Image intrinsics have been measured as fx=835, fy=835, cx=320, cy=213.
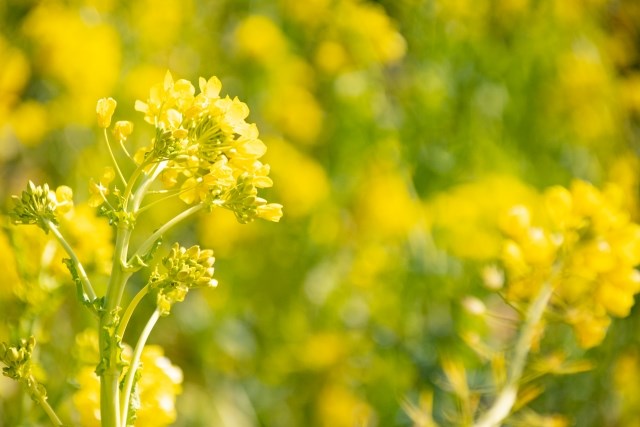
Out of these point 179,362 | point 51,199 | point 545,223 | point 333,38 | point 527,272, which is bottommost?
point 179,362

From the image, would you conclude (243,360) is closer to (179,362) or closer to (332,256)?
(179,362)

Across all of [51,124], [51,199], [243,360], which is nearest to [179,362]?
[243,360]

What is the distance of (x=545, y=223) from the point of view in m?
2.05

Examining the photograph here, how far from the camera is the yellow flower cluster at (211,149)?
1.81 ft

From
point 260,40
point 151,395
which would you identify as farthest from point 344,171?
point 151,395

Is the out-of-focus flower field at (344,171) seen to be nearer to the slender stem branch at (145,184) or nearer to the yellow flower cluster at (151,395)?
the yellow flower cluster at (151,395)

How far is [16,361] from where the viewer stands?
51 centimetres

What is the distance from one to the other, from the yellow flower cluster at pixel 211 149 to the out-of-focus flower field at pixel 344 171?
2.94 ft

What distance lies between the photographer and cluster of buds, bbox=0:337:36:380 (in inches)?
20.1

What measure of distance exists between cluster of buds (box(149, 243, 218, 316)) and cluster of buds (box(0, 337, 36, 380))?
8 cm

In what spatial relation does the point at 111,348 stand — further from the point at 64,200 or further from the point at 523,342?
the point at 523,342

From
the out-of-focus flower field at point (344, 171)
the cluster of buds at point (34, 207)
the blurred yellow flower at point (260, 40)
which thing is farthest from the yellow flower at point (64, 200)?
the blurred yellow flower at point (260, 40)

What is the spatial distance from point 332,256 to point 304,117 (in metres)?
0.39

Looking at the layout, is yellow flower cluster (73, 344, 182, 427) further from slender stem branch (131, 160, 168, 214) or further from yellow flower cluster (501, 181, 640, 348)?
yellow flower cluster (501, 181, 640, 348)
